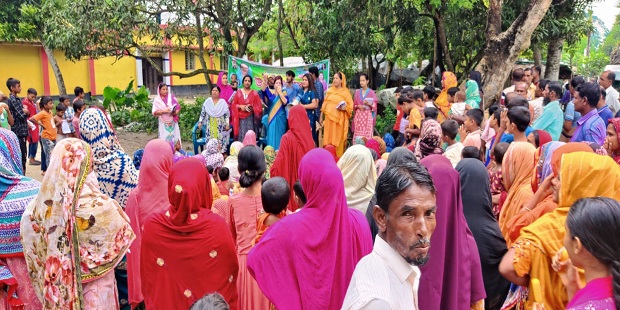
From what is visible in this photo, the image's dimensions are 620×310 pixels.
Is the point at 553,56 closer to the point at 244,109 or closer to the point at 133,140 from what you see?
the point at 244,109

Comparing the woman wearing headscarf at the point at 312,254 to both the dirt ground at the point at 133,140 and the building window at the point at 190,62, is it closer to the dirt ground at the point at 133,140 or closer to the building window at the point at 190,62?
the dirt ground at the point at 133,140

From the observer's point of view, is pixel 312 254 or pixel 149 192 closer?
pixel 312 254

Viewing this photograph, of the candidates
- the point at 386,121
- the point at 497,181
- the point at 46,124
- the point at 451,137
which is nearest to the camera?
the point at 497,181

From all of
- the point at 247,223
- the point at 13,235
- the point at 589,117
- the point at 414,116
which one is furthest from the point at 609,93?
the point at 13,235

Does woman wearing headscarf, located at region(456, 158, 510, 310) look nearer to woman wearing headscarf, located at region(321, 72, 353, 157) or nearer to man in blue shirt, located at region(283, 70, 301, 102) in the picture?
woman wearing headscarf, located at region(321, 72, 353, 157)

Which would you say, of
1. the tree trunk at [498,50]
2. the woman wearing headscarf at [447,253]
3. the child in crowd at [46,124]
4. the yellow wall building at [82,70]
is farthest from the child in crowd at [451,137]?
the yellow wall building at [82,70]

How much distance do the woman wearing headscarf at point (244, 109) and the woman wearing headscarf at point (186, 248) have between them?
7110 mm

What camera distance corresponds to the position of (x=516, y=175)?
399 cm

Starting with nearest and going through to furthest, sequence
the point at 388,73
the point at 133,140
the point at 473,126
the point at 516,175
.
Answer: the point at 516,175, the point at 473,126, the point at 133,140, the point at 388,73

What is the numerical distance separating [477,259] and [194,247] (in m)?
1.67

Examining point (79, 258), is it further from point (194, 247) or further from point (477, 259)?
point (477, 259)

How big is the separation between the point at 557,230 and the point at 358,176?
180 centimetres

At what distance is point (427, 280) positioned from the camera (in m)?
2.68

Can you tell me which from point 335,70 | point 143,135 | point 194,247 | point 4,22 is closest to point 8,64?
point 4,22
